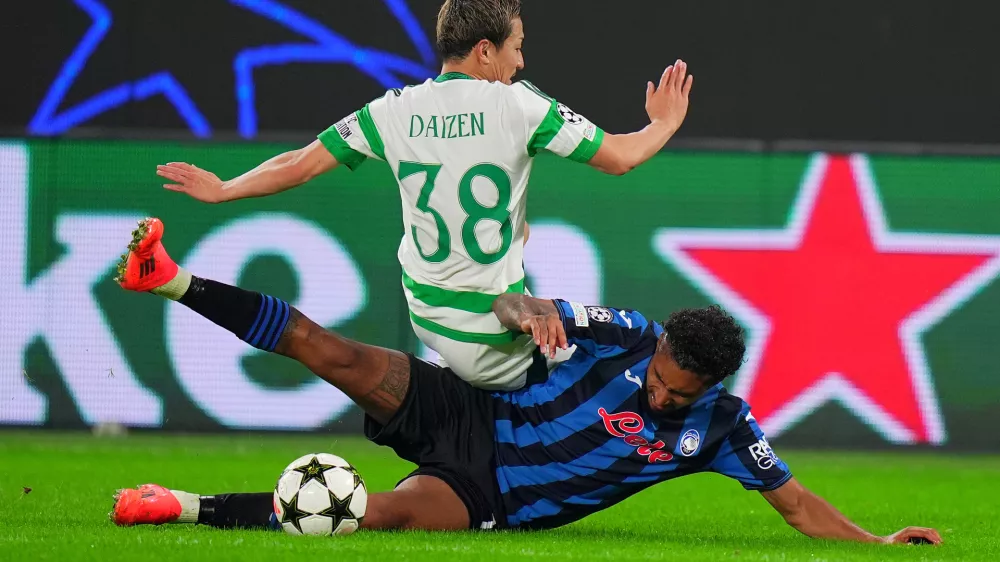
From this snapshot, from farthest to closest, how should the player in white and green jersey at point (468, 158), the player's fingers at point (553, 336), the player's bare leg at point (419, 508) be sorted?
the player in white and green jersey at point (468, 158)
the player's bare leg at point (419, 508)
the player's fingers at point (553, 336)

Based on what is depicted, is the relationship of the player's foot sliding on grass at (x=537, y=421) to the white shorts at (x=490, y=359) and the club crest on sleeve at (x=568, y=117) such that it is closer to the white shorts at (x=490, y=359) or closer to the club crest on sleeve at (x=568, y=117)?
the white shorts at (x=490, y=359)

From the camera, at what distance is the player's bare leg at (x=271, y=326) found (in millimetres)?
4707

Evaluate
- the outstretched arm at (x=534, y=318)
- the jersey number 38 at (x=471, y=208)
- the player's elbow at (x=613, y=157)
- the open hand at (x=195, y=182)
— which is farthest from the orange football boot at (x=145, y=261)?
the player's elbow at (x=613, y=157)

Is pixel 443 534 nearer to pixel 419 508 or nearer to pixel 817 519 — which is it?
pixel 419 508

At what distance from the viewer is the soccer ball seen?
4.60 m

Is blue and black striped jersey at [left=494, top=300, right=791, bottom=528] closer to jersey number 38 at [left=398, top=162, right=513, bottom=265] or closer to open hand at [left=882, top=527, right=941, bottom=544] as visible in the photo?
jersey number 38 at [left=398, top=162, right=513, bottom=265]

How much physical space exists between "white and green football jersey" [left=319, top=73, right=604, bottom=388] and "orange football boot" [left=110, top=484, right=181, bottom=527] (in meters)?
1.21

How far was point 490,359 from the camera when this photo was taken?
5.16 m

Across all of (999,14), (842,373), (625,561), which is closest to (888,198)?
(842,373)

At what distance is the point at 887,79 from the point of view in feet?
32.8

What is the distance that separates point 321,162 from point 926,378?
16.7ft

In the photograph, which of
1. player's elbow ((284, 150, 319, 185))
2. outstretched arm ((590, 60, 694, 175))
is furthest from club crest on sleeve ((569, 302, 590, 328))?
player's elbow ((284, 150, 319, 185))

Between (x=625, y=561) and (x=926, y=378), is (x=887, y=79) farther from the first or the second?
(x=625, y=561)

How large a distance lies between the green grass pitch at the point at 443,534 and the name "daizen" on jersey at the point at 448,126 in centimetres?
152
